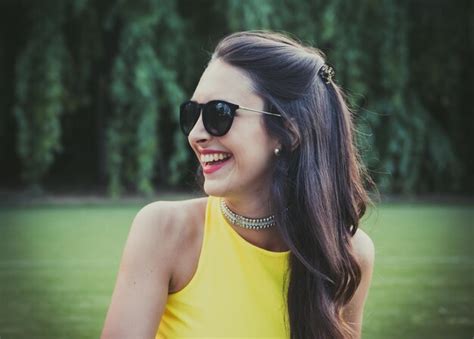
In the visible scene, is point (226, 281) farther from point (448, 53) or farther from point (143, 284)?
point (448, 53)

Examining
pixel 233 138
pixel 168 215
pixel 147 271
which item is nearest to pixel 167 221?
pixel 168 215

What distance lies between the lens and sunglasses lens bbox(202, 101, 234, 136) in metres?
1.98

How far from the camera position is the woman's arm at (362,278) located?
2211 millimetres

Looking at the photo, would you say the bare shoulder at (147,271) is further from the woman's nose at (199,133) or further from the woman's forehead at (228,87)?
the woman's forehead at (228,87)

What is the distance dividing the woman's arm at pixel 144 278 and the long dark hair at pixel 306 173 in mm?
261

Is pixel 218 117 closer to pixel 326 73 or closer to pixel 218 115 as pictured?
pixel 218 115

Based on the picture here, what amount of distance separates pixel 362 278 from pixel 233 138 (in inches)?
19.9

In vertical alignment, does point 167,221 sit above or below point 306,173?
below

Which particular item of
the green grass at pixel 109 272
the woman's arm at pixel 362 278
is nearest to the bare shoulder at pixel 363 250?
the woman's arm at pixel 362 278

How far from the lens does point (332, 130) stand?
7.00 ft

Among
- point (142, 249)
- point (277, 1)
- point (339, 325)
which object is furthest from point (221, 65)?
point (277, 1)

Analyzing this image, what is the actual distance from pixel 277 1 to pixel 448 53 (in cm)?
239

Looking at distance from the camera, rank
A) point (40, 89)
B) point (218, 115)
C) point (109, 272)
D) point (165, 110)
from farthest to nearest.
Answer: point (165, 110), point (40, 89), point (109, 272), point (218, 115)

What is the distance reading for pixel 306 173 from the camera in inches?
82.0
